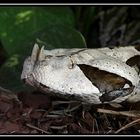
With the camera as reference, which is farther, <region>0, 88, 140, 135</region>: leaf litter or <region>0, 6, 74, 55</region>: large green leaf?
<region>0, 6, 74, 55</region>: large green leaf

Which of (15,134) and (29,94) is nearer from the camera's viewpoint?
(15,134)

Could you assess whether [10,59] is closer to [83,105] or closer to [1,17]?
[1,17]

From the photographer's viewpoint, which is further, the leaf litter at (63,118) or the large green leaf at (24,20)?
the large green leaf at (24,20)

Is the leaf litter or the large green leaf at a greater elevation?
the large green leaf

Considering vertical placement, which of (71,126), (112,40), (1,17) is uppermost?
(1,17)

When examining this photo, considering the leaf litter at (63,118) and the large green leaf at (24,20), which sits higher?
the large green leaf at (24,20)

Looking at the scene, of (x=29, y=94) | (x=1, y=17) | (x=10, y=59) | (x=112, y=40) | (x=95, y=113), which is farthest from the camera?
(x=112, y=40)

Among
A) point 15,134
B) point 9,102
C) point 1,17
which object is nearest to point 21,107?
point 9,102

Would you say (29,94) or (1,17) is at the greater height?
(1,17)
